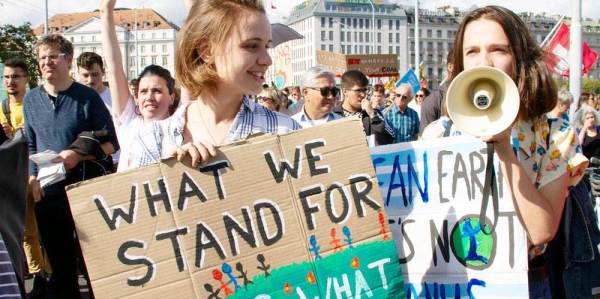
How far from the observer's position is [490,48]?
6.81 feet

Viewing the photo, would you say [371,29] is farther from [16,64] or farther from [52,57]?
[52,57]

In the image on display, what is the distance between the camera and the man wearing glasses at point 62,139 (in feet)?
14.5

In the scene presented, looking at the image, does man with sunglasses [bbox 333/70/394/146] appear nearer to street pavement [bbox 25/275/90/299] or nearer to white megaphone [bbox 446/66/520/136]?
street pavement [bbox 25/275/90/299]

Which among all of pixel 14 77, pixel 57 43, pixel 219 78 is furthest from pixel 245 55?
pixel 14 77

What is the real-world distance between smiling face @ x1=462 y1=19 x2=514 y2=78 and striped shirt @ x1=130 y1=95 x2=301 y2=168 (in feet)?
2.14

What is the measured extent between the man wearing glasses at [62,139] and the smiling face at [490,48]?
3001 millimetres

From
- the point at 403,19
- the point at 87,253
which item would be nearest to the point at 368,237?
the point at 87,253

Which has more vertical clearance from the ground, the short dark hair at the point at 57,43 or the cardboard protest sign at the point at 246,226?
the short dark hair at the point at 57,43

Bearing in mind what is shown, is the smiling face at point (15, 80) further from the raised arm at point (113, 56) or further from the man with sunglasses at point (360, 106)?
the man with sunglasses at point (360, 106)

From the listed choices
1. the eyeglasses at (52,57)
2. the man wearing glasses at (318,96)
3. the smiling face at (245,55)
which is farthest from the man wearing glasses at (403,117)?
the smiling face at (245,55)

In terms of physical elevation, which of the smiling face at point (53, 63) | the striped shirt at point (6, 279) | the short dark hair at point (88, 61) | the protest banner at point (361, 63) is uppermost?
the protest banner at point (361, 63)

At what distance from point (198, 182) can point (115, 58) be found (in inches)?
60.5

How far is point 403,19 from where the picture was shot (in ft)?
439

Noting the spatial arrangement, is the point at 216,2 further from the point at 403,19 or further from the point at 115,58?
the point at 403,19
